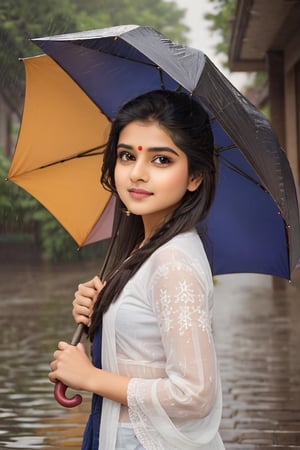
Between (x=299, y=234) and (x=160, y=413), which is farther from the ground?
(x=299, y=234)

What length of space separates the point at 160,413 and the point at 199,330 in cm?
20

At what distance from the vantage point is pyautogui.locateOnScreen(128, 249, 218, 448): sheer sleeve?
2.06 meters

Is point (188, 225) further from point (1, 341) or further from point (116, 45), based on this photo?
point (1, 341)

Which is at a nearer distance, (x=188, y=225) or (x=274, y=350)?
(x=188, y=225)

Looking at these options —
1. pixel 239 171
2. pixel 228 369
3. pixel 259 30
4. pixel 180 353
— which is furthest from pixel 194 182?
pixel 259 30

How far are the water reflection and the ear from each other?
302cm

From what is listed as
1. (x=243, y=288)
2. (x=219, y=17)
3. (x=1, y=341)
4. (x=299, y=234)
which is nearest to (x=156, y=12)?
(x=219, y=17)

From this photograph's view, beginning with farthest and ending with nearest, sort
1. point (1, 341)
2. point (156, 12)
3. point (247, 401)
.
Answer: point (156, 12), point (1, 341), point (247, 401)

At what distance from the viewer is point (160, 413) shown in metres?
2.12

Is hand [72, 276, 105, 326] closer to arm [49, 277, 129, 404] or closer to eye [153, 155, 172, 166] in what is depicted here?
arm [49, 277, 129, 404]

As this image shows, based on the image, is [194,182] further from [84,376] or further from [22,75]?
[22,75]

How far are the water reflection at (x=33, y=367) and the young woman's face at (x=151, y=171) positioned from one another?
3.03 m

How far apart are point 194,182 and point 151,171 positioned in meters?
0.11

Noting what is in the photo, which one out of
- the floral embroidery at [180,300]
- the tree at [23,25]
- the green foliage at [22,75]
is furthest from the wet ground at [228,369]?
the tree at [23,25]
